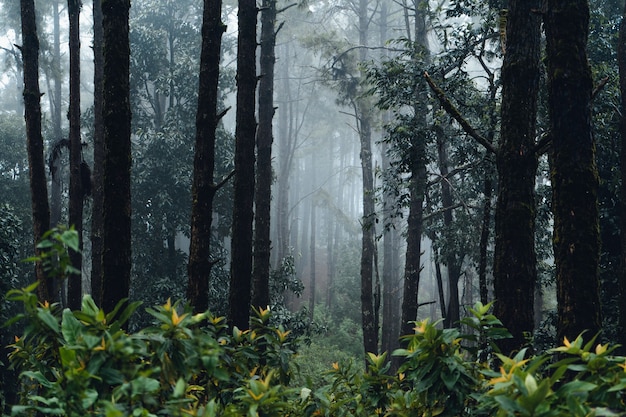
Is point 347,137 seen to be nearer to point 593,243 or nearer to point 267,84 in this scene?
point 267,84

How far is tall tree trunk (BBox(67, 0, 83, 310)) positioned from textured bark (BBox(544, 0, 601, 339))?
988cm

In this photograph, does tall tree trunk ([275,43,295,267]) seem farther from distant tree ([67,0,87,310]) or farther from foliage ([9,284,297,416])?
foliage ([9,284,297,416])

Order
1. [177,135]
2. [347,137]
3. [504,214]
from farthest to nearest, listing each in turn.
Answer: [347,137] < [177,135] < [504,214]

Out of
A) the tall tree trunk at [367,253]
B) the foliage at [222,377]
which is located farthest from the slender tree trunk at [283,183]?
the foliage at [222,377]

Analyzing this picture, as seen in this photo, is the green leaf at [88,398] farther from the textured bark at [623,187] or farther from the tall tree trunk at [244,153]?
the textured bark at [623,187]

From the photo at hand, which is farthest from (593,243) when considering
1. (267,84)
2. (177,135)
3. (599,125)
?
(177,135)

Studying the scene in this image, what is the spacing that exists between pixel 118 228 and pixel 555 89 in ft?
13.7

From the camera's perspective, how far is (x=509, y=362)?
9.94 feet

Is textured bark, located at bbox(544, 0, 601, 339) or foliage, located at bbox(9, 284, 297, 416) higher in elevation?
textured bark, located at bbox(544, 0, 601, 339)

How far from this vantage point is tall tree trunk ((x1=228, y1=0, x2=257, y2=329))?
8.72 metres

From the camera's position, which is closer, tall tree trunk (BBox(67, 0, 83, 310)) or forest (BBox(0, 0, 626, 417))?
forest (BBox(0, 0, 626, 417))

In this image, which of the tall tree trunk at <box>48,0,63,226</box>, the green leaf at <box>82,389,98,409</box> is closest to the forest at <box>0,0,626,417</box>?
the green leaf at <box>82,389,98,409</box>

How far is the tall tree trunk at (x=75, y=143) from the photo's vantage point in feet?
39.4

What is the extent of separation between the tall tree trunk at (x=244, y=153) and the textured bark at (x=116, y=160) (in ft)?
9.63
